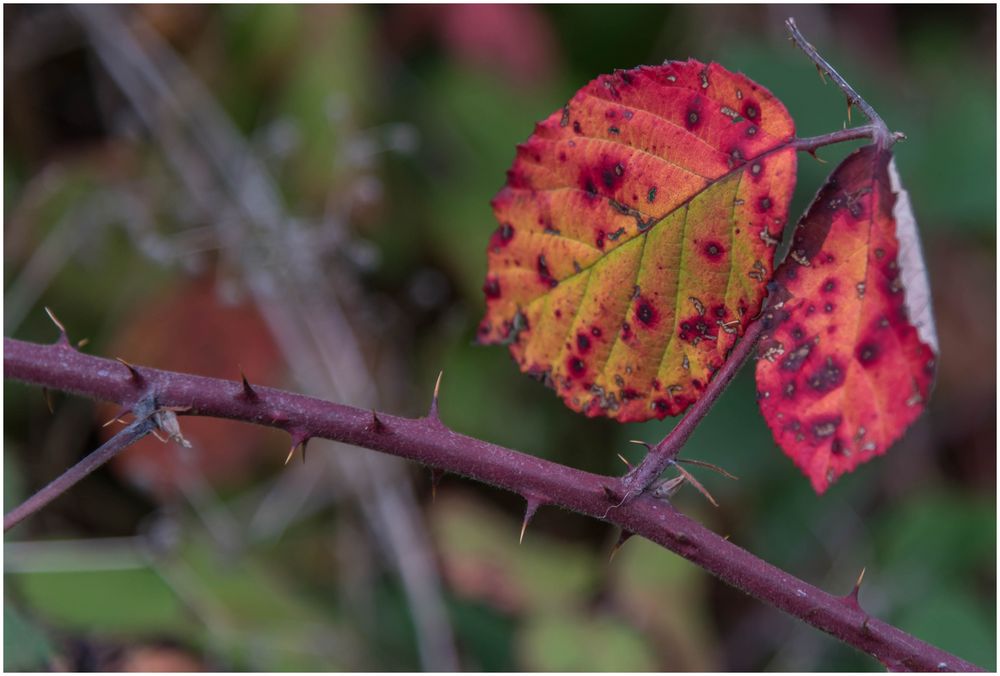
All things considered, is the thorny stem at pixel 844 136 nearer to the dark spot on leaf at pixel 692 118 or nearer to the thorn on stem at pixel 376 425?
the dark spot on leaf at pixel 692 118

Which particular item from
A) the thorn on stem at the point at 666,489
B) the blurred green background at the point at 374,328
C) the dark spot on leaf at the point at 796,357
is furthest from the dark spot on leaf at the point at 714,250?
the blurred green background at the point at 374,328

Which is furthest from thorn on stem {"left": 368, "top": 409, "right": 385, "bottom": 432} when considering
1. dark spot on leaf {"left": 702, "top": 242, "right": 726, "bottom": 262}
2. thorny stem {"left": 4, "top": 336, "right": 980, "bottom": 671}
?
dark spot on leaf {"left": 702, "top": 242, "right": 726, "bottom": 262}

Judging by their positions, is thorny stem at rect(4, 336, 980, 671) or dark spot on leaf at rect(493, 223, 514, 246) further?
dark spot on leaf at rect(493, 223, 514, 246)

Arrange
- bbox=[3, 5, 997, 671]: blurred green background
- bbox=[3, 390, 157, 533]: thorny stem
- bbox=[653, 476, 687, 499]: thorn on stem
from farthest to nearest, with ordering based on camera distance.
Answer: bbox=[3, 5, 997, 671]: blurred green background → bbox=[653, 476, 687, 499]: thorn on stem → bbox=[3, 390, 157, 533]: thorny stem

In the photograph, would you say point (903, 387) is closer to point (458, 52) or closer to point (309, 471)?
point (309, 471)

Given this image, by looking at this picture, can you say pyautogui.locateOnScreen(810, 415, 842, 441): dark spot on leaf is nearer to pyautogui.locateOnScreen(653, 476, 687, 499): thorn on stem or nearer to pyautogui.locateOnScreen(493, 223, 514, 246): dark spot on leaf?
pyautogui.locateOnScreen(653, 476, 687, 499): thorn on stem
